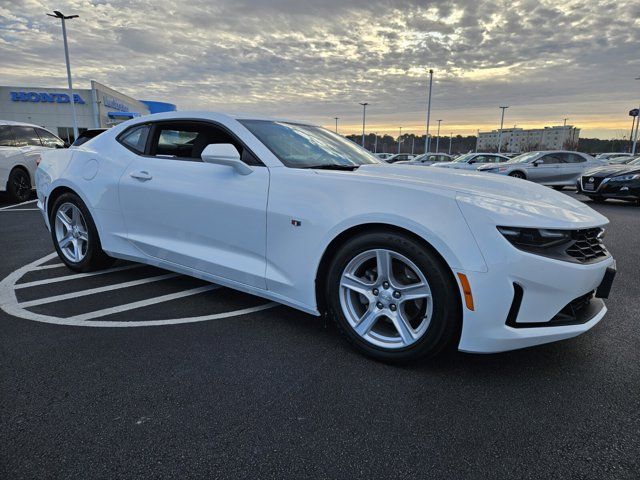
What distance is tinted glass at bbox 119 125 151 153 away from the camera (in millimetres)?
3643

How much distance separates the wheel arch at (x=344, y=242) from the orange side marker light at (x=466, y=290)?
4 cm

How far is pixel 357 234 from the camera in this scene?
97.7 inches

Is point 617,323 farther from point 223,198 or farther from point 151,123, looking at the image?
point 151,123

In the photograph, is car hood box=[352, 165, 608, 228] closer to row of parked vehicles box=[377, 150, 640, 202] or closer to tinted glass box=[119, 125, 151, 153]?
tinted glass box=[119, 125, 151, 153]

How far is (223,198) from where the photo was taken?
2.92 m

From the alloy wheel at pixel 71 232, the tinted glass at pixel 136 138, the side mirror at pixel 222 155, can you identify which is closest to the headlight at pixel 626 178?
the side mirror at pixel 222 155

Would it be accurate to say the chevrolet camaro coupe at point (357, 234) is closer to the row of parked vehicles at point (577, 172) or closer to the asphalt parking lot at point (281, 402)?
the asphalt parking lot at point (281, 402)

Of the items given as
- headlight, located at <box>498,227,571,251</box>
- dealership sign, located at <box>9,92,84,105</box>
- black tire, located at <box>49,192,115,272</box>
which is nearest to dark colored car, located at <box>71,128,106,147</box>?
black tire, located at <box>49,192,115,272</box>

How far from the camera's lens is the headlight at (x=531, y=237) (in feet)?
6.91

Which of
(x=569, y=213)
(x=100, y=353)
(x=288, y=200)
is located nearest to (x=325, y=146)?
(x=288, y=200)

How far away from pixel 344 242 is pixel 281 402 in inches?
38.3

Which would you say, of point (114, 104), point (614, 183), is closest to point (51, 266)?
point (614, 183)

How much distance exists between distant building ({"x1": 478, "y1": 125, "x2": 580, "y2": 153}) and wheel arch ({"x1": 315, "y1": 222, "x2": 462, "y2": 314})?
93159 millimetres

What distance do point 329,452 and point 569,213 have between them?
184cm
